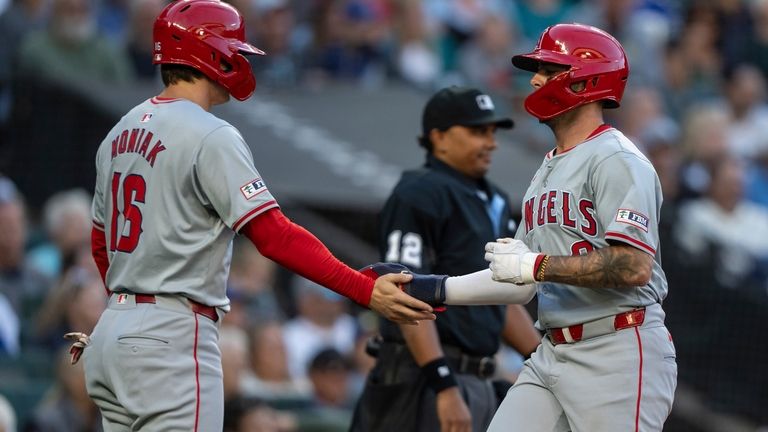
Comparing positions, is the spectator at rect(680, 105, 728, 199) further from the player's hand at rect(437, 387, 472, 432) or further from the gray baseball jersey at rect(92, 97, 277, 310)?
the gray baseball jersey at rect(92, 97, 277, 310)

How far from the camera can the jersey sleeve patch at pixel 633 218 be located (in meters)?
4.54

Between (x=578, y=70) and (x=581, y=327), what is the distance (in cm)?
88

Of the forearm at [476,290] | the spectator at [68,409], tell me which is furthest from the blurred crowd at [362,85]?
the forearm at [476,290]

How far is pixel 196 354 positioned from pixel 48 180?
5720 millimetres

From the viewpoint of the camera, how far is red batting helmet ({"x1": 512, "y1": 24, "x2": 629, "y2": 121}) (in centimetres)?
488

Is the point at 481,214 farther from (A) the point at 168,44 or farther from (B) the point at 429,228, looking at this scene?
(A) the point at 168,44

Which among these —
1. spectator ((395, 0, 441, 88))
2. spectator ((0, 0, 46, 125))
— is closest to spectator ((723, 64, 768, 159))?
spectator ((395, 0, 441, 88))

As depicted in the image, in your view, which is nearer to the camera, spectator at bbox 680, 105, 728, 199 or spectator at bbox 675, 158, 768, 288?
spectator at bbox 675, 158, 768, 288

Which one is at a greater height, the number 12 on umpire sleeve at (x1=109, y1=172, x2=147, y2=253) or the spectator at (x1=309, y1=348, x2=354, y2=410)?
the number 12 on umpire sleeve at (x1=109, y1=172, x2=147, y2=253)

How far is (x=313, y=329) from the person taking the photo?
941 cm

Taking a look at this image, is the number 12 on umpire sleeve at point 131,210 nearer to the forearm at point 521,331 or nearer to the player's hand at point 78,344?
the player's hand at point 78,344

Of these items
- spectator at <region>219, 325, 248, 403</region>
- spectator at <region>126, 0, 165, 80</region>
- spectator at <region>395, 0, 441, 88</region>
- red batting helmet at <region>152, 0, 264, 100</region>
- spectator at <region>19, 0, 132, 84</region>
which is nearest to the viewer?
red batting helmet at <region>152, 0, 264, 100</region>

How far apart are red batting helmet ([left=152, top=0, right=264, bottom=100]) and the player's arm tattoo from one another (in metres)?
1.27

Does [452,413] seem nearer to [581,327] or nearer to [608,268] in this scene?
[581,327]
